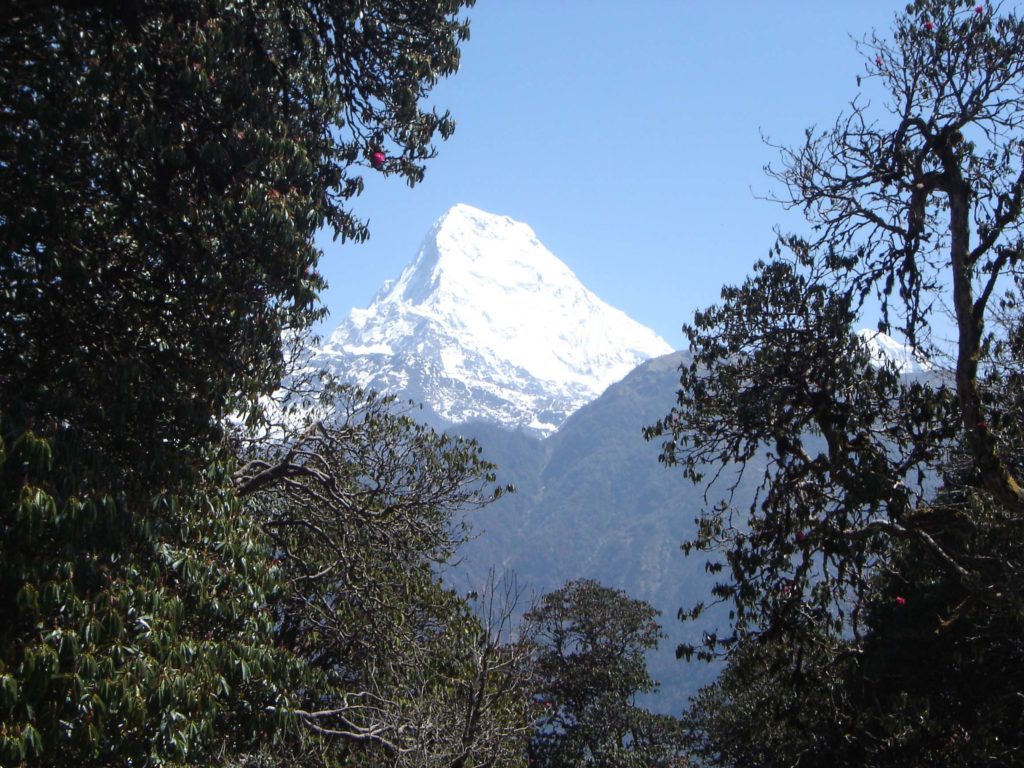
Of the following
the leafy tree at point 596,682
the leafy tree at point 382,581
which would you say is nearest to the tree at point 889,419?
the leafy tree at point 382,581

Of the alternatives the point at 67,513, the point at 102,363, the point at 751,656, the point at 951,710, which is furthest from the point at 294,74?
the point at 951,710

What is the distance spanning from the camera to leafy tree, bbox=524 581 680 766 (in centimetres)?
2805

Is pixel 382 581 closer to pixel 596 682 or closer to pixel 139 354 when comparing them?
pixel 139 354

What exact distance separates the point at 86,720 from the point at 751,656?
740 cm

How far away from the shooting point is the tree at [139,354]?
5.99 metres

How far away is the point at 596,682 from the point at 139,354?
26349 millimetres

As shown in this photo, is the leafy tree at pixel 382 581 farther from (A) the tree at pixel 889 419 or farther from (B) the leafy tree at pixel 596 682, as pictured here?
(B) the leafy tree at pixel 596 682

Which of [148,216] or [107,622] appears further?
[148,216]

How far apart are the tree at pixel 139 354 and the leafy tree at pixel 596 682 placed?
2021 centimetres

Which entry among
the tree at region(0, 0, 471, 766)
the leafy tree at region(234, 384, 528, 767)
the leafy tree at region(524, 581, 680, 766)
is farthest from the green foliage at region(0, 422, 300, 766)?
the leafy tree at region(524, 581, 680, 766)

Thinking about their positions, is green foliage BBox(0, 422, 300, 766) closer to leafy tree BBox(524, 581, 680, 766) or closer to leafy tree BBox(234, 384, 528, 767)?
leafy tree BBox(234, 384, 528, 767)

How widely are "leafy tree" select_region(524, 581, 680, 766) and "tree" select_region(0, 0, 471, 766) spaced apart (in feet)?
66.3

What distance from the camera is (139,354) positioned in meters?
7.53

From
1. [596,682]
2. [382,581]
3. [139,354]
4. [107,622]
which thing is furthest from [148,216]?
[596,682]
